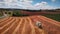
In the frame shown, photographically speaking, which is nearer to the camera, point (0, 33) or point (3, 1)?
point (0, 33)

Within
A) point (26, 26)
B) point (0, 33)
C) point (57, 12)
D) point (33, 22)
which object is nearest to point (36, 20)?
point (33, 22)

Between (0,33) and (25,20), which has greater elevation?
(25,20)

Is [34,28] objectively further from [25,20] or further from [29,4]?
[29,4]

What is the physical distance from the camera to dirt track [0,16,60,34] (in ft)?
9.39

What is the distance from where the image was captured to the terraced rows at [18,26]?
2850 mm

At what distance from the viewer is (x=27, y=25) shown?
3.02 meters

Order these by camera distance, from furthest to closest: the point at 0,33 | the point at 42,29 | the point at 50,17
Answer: the point at 50,17
the point at 42,29
the point at 0,33

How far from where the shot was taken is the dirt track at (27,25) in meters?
2.86

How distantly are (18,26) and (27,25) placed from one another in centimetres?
20

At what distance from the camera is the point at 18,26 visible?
2.97 metres

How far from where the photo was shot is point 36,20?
3.10 m

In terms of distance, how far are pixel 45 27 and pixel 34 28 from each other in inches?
9.3

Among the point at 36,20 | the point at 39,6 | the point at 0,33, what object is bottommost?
the point at 0,33

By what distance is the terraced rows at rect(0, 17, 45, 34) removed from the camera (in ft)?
9.35
